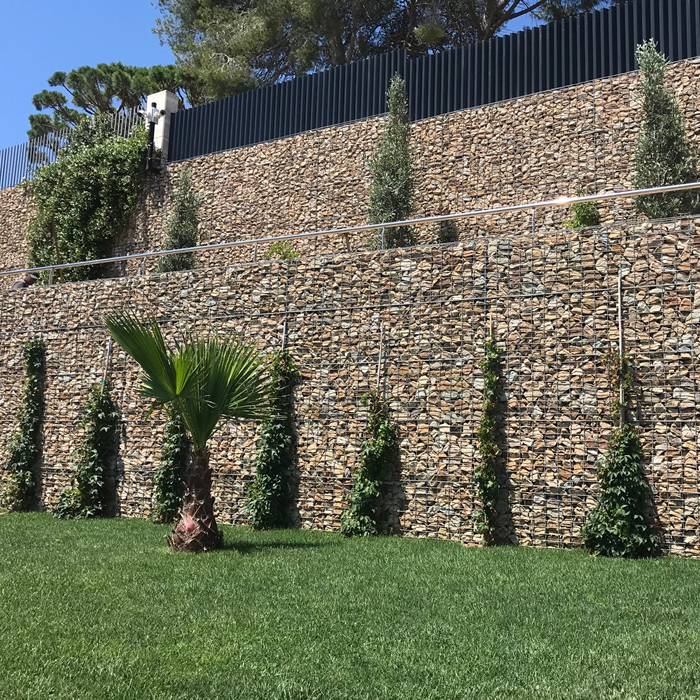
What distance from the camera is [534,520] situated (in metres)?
10.6

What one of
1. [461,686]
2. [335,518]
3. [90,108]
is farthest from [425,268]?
[90,108]

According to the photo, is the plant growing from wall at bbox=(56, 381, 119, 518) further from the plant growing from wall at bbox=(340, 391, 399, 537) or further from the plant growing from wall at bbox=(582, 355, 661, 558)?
the plant growing from wall at bbox=(582, 355, 661, 558)

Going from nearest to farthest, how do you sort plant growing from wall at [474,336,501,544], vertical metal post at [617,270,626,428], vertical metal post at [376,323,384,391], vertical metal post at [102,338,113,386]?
vertical metal post at [617,270,626,428]
plant growing from wall at [474,336,501,544]
vertical metal post at [376,323,384,391]
vertical metal post at [102,338,113,386]

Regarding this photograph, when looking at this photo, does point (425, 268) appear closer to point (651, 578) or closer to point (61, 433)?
point (651, 578)

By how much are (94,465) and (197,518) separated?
16.7 feet

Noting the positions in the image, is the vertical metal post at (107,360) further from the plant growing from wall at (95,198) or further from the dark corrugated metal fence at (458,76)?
the dark corrugated metal fence at (458,76)

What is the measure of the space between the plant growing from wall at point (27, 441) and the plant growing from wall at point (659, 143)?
1146 centimetres

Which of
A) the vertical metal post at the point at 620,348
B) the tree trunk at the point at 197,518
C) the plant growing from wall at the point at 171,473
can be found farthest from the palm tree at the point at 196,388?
the vertical metal post at the point at 620,348

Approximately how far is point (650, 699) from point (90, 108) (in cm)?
3156

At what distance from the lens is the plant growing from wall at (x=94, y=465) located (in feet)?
47.4

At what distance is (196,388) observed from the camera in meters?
10.2

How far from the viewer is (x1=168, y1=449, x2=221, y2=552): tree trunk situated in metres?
10.1

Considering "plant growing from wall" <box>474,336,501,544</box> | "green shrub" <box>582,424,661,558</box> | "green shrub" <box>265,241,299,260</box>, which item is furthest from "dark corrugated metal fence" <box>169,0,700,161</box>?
"green shrub" <box>582,424,661,558</box>

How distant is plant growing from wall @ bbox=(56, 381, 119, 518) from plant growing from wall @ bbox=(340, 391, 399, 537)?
198 inches
